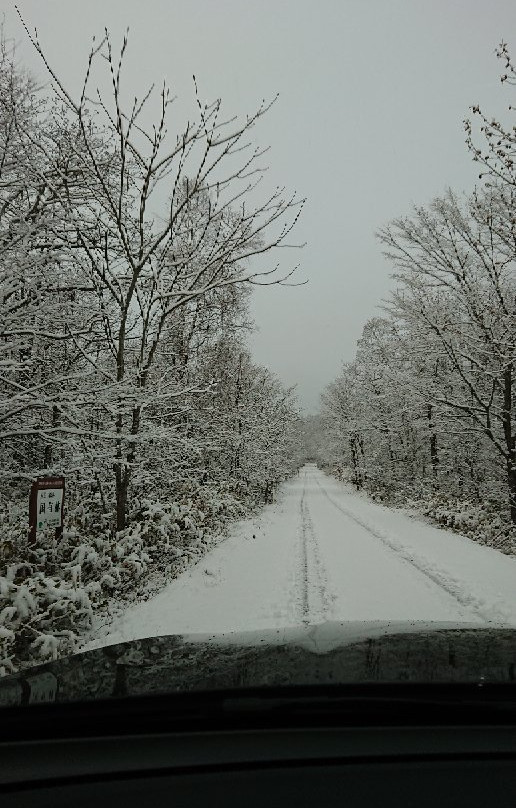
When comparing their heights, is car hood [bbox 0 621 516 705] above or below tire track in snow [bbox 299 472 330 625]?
above

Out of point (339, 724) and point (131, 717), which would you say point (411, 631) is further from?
point (131, 717)

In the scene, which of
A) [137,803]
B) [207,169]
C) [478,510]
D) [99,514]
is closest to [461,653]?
[137,803]

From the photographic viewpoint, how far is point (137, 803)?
108cm

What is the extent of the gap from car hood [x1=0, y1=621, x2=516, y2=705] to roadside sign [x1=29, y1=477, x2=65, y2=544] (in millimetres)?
4403

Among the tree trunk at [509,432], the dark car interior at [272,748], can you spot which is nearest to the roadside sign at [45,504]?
the dark car interior at [272,748]

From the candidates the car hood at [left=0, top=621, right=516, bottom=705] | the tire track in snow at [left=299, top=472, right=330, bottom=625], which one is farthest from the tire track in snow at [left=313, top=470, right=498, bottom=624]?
the car hood at [left=0, top=621, right=516, bottom=705]

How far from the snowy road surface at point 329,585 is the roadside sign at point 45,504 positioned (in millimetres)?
1655

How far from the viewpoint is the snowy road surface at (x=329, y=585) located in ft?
21.2

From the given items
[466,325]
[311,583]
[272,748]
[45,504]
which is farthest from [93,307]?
[466,325]

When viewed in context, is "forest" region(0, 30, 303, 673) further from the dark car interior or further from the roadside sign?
the dark car interior

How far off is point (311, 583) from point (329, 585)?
1.18 ft

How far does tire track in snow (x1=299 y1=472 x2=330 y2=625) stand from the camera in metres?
6.69

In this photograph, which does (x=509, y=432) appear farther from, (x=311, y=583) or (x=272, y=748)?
(x=272, y=748)

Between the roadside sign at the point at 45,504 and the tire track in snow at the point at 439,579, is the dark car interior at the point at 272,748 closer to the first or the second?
the roadside sign at the point at 45,504
